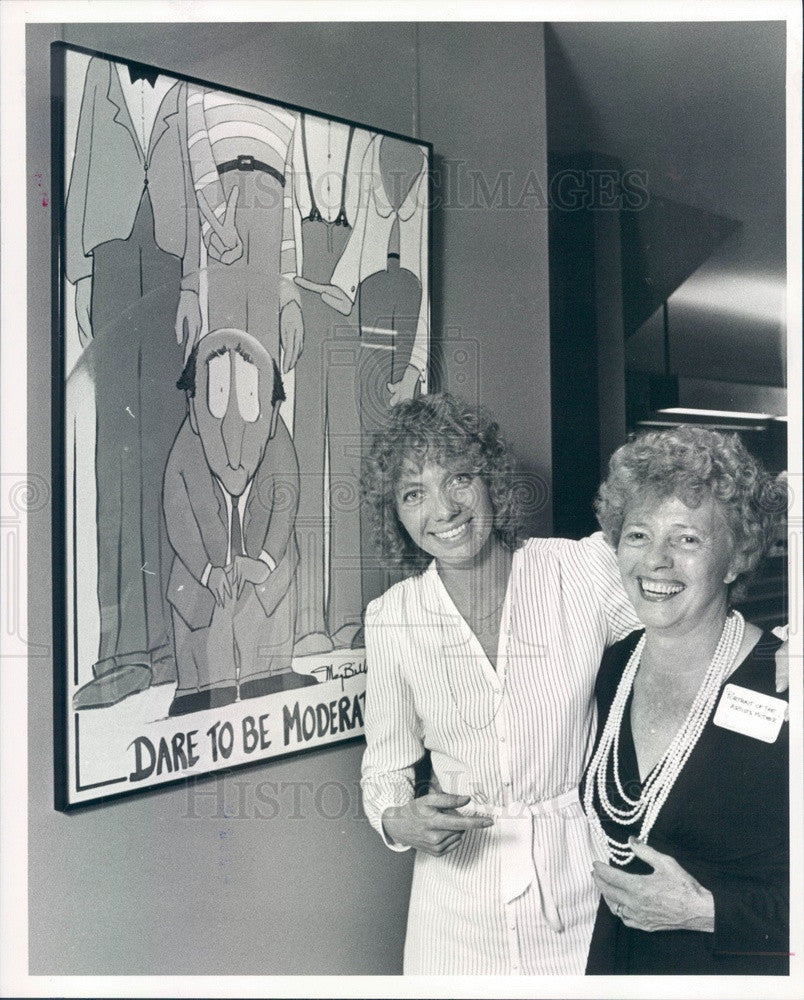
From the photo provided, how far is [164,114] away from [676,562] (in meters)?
0.96

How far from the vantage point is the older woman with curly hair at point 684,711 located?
4.20 feet

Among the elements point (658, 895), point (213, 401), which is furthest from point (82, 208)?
point (658, 895)

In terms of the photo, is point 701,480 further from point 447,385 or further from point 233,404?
point 233,404

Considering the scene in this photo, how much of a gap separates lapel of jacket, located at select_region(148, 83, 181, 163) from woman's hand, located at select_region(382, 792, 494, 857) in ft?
3.24

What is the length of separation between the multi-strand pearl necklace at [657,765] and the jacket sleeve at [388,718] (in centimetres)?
26

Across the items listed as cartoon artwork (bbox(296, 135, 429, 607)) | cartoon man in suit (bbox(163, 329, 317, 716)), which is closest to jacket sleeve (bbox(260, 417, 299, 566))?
cartoon man in suit (bbox(163, 329, 317, 716))

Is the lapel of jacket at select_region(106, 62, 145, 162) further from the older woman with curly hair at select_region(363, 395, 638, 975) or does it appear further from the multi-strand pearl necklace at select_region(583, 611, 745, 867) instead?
the multi-strand pearl necklace at select_region(583, 611, 745, 867)

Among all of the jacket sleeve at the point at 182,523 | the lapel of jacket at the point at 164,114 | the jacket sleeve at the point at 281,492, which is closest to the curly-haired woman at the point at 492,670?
the jacket sleeve at the point at 281,492

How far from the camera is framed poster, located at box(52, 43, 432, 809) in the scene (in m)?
1.28

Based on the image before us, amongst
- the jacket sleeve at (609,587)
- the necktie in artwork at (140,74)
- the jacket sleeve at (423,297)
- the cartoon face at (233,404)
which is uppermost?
the necktie in artwork at (140,74)

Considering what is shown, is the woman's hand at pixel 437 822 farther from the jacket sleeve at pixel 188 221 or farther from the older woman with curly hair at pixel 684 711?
the jacket sleeve at pixel 188 221

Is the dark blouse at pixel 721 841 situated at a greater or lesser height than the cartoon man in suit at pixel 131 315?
lesser

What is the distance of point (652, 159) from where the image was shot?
132cm

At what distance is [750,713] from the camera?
1297mm
